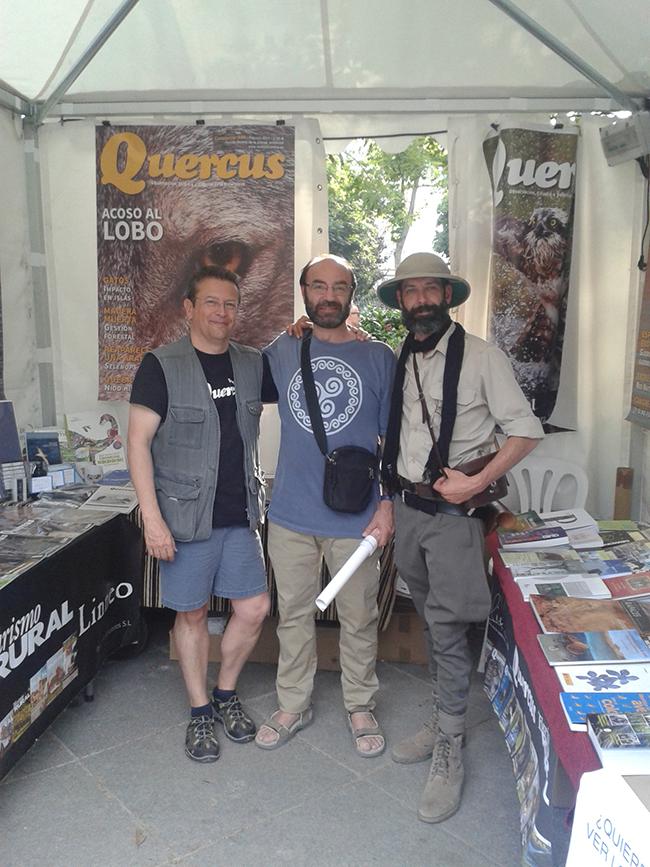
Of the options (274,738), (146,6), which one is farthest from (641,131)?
(274,738)

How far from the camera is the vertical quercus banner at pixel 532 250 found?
3357 millimetres

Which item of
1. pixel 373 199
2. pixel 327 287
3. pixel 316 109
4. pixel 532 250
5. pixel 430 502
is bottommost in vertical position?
pixel 430 502

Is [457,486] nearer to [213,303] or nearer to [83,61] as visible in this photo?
[213,303]

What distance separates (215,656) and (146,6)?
2836mm

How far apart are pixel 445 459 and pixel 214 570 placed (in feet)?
3.07

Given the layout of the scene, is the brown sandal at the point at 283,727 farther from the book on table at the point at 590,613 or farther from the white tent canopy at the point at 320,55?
the white tent canopy at the point at 320,55

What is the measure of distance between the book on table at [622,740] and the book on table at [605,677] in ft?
0.47

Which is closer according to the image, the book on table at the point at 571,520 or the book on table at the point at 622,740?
the book on table at the point at 622,740

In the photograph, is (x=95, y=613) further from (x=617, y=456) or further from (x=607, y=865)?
(x=617, y=456)

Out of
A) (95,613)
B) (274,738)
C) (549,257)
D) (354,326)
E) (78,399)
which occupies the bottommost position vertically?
(274,738)

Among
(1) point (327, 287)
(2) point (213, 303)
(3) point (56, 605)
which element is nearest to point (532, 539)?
(1) point (327, 287)

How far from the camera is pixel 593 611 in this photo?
215 cm

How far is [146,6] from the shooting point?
116 inches

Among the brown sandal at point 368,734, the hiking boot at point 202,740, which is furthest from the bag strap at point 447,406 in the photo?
the hiking boot at point 202,740
